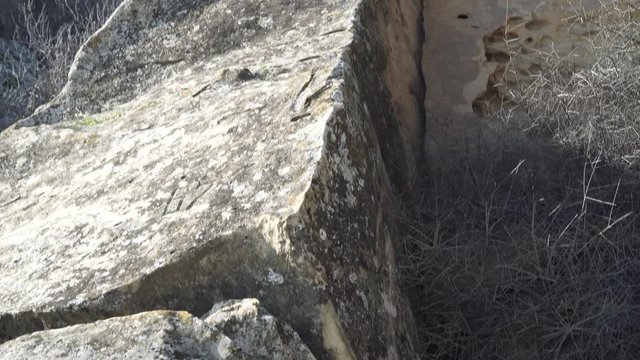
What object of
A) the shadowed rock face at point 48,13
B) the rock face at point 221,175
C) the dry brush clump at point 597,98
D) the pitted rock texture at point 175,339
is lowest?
the shadowed rock face at point 48,13

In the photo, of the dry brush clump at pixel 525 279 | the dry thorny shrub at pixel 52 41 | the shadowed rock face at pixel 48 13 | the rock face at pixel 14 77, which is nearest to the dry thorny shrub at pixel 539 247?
the dry brush clump at pixel 525 279

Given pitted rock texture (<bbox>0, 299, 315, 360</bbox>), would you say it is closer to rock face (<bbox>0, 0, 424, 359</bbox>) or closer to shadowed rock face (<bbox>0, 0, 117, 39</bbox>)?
rock face (<bbox>0, 0, 424, 359</bbox>)

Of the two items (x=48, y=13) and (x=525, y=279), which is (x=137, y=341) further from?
(x=48, y=13)

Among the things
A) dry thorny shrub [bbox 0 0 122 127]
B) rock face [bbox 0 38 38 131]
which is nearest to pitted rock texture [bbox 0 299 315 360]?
dry thorny shrub [bbox 0 0 122 127]

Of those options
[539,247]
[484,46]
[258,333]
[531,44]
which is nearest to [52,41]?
[484,46]

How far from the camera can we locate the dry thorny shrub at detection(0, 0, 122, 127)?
5043mm

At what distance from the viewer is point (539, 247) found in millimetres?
2900

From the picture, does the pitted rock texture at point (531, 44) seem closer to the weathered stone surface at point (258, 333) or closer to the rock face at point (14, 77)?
the weathered stone surface at point (258, 333)


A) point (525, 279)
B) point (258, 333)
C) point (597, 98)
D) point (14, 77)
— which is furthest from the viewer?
point (14, 77)

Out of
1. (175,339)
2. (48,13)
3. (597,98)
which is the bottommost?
(48,13)

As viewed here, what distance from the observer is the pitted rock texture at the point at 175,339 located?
1.97m

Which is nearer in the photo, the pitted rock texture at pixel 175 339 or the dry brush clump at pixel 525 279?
the pitted rock texture at pixel 175 339

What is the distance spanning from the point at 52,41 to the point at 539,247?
375cm

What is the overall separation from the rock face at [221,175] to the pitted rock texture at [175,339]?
3 cm
